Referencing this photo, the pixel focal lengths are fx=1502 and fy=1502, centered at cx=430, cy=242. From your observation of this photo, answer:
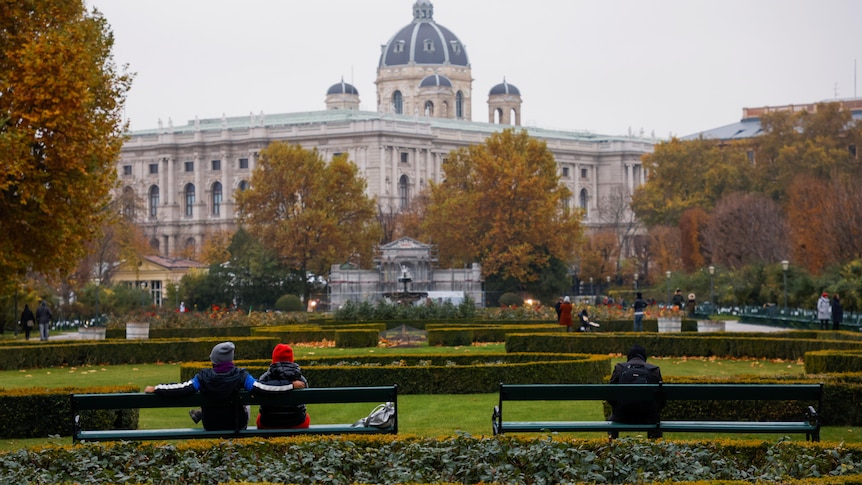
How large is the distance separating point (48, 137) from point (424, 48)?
110 metres

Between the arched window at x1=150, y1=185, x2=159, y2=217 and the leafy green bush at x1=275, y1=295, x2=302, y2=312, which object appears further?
the arched window at x1=150, y1=185, x2=159, y2=217

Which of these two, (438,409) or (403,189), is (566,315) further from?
(403,189)

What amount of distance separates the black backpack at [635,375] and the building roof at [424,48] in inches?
4726

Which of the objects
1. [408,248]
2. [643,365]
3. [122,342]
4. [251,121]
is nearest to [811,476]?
[643,365]

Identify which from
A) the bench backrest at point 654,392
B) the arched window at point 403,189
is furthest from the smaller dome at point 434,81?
the bench backrest at point 654,392

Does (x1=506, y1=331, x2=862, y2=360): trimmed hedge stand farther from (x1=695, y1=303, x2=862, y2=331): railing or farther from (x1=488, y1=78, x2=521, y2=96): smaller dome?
(x1=488, y1=78, x2=521, y2=96): smaller dome

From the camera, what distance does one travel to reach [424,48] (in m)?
132

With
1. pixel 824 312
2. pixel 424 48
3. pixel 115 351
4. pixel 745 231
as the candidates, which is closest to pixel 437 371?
pixel 115 351

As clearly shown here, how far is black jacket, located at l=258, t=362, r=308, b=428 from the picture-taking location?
11.0m

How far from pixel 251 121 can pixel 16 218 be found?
282 feet

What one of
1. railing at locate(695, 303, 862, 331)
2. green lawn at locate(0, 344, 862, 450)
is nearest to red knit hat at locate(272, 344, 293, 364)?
green lawn at locate(0, 344, 862, 450)

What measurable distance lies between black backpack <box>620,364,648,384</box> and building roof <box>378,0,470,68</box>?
394 ft

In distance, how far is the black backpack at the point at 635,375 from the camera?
11703 mm

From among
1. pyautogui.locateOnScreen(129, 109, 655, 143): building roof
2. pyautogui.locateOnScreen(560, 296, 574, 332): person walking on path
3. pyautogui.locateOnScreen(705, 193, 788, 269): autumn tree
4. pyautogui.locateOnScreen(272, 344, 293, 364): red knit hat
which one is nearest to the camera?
pyautogui.locateOnScreen(272, 344, 293, 364): red knit hat
